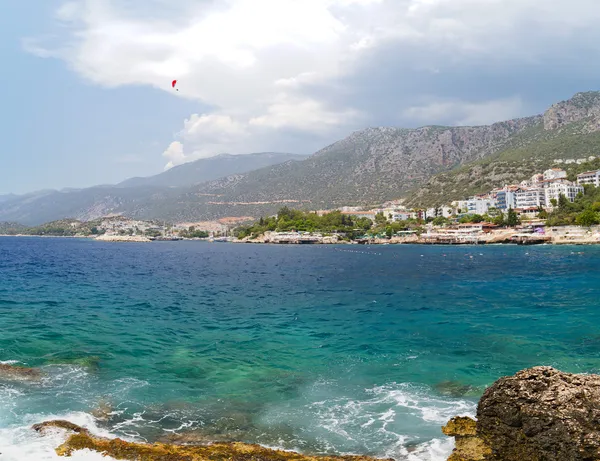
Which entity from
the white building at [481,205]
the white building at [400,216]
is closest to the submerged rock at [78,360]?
the white building at [481,205]

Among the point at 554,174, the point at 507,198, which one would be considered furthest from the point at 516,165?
the point at 507,198

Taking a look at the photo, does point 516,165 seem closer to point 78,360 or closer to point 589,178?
point 589,178

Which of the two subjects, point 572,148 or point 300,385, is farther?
point 572,148

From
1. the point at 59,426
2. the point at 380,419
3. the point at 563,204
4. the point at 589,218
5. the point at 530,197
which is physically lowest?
the point at 380,419

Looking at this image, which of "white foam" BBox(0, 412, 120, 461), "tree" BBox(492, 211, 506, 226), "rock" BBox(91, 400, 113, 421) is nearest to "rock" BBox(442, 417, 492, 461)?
"white foam" BBox(0, 412, 120, 461)

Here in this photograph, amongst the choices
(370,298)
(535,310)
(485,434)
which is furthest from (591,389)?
(370,298)

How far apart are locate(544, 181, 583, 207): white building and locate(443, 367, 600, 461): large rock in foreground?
132746 mm

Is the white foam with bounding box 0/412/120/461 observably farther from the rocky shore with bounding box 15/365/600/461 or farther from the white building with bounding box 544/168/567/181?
the white building with bounding box 544/168/567/181

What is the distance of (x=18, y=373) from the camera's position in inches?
525

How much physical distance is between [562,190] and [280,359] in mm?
134316

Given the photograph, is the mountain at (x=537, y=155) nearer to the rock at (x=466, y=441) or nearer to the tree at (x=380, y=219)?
the tree at (x=380, y=219)

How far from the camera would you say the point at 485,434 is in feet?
27.1

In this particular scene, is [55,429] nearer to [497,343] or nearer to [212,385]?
[212,385]

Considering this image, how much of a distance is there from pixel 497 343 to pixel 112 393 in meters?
14.6
